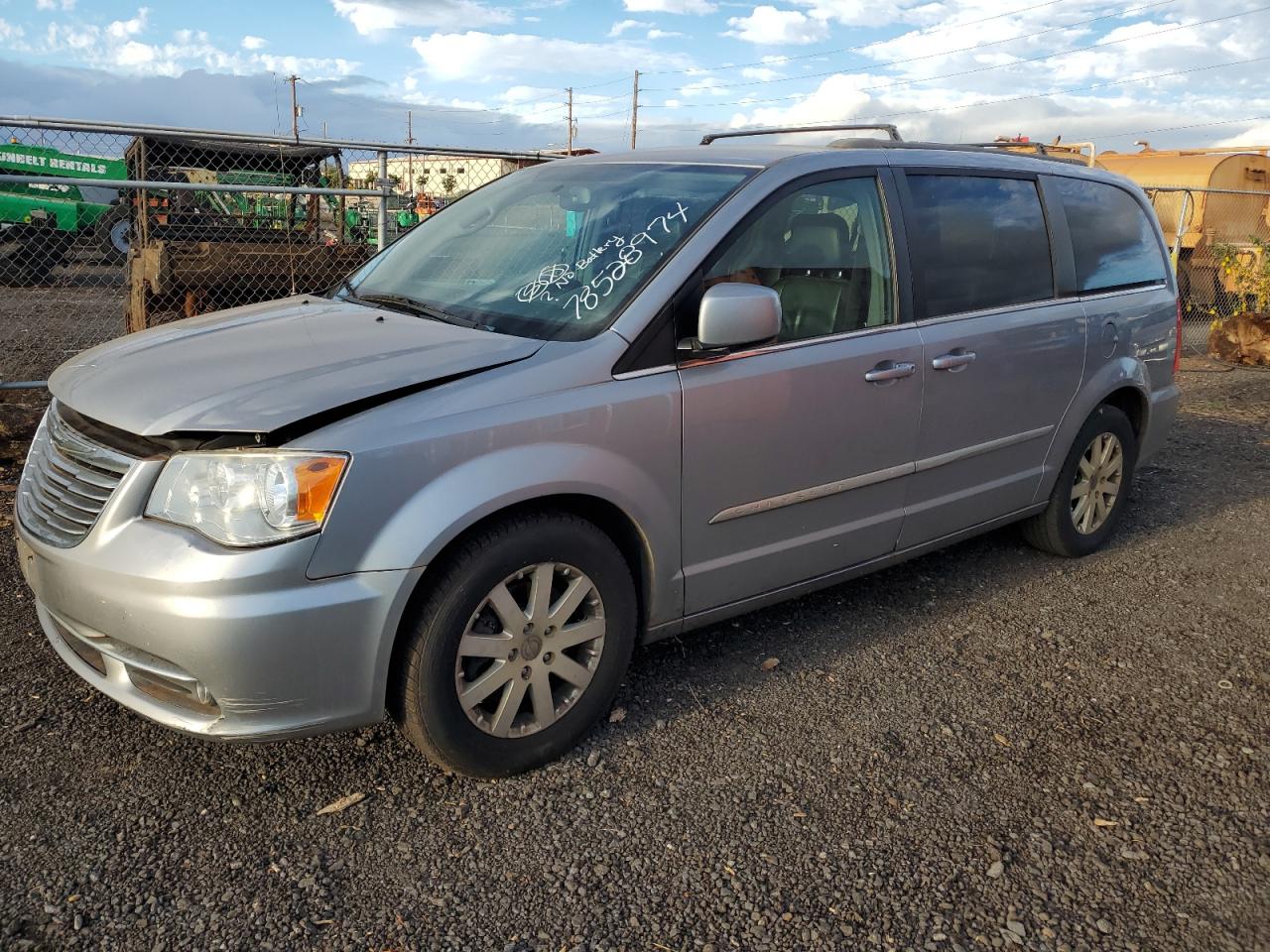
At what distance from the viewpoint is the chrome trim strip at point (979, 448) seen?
3.81 metres

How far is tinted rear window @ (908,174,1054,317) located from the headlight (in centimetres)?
231

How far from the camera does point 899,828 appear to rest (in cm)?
273

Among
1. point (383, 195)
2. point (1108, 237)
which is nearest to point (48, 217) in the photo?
point (383, 195)

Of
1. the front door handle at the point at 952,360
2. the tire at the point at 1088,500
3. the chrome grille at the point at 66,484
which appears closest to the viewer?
the chrome grille at the point at 66,484

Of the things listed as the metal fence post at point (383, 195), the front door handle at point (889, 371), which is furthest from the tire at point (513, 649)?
the metal fence post at point (383, 195)

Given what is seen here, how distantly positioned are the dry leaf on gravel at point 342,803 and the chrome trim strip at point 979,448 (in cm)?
224

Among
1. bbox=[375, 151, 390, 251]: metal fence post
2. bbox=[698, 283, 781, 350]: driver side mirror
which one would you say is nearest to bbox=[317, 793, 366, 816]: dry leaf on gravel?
bbox=[698, 283, 781, 350]: driver side mirror

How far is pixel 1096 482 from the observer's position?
15.7 feet

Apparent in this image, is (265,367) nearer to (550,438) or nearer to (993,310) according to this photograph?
(550,438)

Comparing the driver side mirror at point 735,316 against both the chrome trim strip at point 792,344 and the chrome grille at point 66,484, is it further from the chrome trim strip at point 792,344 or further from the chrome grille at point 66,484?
the chrome grille at point 66,484

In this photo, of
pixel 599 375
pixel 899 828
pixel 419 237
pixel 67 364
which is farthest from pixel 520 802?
pixel 419 237

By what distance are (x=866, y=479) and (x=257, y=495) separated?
6.79ft

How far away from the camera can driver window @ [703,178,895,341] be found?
3.28 m

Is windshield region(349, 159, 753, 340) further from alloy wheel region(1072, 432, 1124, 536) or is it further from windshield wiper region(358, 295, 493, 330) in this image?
alloy wheel region(1072, 432, 1124, 536)
